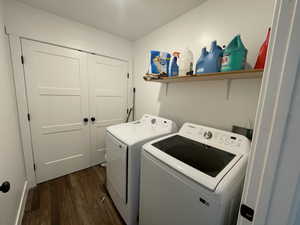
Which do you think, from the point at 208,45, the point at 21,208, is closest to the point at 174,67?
the point at 208,45

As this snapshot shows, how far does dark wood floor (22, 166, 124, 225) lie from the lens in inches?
56.1

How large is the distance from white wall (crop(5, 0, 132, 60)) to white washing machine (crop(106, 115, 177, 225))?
1482 mm

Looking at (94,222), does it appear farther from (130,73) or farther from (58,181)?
(130,73)

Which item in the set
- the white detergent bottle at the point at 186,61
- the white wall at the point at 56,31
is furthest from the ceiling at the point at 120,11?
the white detergent bottle at the point at 186,61

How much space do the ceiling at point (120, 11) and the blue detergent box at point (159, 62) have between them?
0.53 metres

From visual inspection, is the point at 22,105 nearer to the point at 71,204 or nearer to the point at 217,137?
the point at 71,204

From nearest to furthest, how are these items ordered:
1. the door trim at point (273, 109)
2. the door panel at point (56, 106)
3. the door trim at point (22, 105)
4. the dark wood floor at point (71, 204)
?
the door trim at point (273, 109)
the dark wood floor at point (71, 204)
the door trim at point (22, 105)
the door panel at point (56, 106)

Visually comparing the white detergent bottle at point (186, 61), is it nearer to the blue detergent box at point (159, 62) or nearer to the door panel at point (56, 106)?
the blue detergent box at point (159, 62)

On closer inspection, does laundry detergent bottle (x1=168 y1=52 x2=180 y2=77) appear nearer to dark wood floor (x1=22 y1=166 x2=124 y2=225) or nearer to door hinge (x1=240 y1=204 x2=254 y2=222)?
door hinge (x1=240 y1=204 x2=254 y2=222)

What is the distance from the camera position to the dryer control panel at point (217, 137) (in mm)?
1067

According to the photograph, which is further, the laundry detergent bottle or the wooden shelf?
the laundry detergent bottle

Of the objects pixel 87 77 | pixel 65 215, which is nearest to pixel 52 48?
pixel 87 77

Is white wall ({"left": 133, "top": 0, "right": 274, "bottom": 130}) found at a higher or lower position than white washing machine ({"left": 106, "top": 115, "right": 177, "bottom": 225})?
higher

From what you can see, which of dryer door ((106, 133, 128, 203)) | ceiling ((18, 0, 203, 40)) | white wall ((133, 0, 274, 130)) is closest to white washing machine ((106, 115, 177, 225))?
dryer door ((106, 133, 128, 203))
